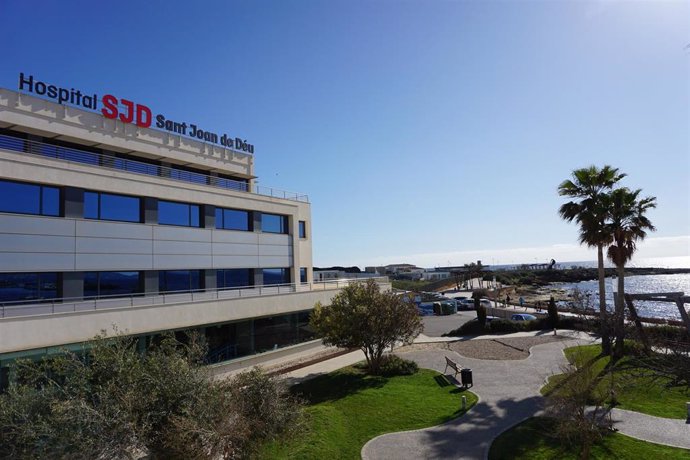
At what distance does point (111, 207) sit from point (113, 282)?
3.90 meters

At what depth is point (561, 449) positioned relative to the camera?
1380 centimetres

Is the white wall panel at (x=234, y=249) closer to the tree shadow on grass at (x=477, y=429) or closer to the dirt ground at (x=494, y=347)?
the dirt ground at (x=494, y=347)

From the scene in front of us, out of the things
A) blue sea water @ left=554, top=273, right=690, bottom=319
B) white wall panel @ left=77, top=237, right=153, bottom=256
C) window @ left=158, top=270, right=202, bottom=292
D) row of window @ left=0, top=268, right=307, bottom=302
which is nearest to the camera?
row of window @ left=0, top=268, right=307, bottom=302

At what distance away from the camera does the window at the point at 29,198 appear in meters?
19.9

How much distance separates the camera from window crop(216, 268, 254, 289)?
29641mm

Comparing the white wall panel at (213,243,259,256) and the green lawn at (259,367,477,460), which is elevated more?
the white wall panel at (213,243,259,256)

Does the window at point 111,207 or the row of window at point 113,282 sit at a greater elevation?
the window at point 111,207

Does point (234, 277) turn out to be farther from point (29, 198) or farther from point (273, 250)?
point (29, 198)

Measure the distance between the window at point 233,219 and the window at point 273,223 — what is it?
140 cm

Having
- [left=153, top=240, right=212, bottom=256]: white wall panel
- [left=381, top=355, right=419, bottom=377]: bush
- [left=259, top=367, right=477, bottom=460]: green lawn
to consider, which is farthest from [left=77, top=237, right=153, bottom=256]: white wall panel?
[left=381, top=355, right=419, bottom=377]: bush

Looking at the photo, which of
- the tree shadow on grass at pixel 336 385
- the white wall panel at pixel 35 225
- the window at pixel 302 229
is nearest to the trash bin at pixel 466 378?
the tree shadow on grass at pixel 336 385

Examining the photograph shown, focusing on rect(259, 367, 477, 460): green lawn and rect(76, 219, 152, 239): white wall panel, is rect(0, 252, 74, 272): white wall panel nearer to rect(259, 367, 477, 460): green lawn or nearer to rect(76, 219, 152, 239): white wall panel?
rect(76, 219, 152, 239): white wall panel

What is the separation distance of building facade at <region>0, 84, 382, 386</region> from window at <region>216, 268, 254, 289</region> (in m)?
0.09

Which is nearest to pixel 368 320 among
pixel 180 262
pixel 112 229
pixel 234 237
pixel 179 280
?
pixel 179 280
